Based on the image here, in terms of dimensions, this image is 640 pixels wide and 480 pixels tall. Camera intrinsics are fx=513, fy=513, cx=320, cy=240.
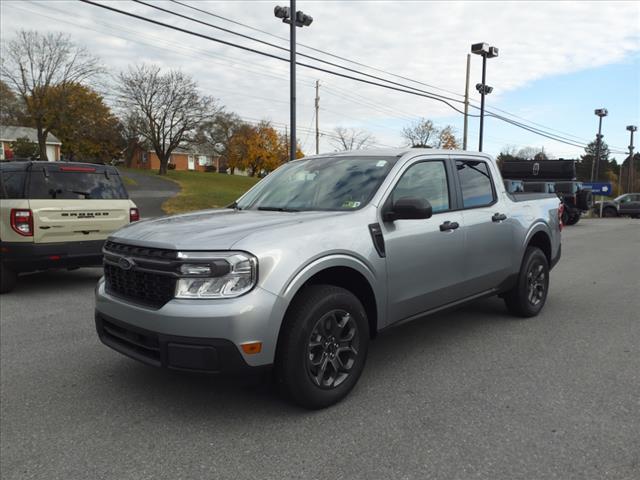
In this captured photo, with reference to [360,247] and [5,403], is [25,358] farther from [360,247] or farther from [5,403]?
[360,247]

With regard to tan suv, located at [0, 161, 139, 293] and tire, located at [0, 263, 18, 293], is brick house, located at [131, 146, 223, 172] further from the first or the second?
tire, located at [0, 263, 18, 293]

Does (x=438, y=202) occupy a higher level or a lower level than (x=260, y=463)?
higher

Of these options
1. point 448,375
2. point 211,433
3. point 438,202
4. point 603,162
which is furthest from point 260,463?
point 603,162

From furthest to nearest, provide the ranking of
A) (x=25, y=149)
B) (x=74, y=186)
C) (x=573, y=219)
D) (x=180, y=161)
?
(x=180, y=161)
(x=25, y=149)
(x=573, y=219)
(x=74, y=186)

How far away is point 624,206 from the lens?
110 ft

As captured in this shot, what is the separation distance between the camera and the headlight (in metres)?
2.93

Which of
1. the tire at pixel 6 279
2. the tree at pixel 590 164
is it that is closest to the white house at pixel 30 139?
the tire at pixel 6 279

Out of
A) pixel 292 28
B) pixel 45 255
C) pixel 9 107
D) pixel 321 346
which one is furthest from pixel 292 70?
pixel 9 107

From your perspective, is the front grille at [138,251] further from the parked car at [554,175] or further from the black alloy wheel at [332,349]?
the parked car at [554,175]

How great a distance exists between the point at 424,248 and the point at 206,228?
1.71 meters

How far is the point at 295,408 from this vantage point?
3.38m

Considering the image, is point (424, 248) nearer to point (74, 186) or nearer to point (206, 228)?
point (206, 228)

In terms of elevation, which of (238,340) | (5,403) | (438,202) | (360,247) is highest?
(438,202)

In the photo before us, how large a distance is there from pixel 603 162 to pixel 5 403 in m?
122
